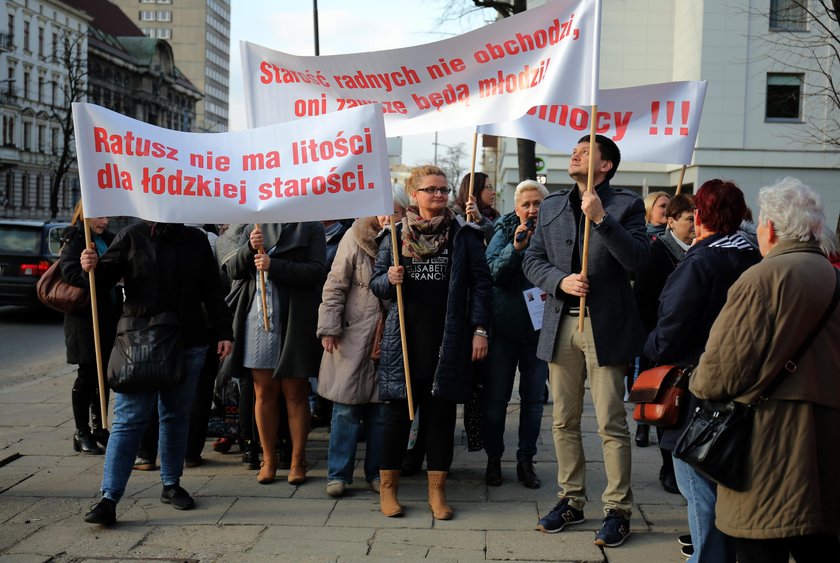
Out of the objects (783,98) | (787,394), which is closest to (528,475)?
(787,394)

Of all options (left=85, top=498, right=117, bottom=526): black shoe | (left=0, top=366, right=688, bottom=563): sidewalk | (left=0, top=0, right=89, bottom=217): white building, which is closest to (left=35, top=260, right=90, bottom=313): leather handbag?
(left=0, top=366, right=688, bottom=563): sidewalk

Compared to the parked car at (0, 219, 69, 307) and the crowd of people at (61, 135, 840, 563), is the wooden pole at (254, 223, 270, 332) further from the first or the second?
the parked car at (0, 219, 69, 307)

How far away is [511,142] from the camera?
37156mm

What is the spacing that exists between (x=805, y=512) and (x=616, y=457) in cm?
185

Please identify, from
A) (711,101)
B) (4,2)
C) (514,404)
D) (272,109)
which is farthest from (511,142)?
(4,2)

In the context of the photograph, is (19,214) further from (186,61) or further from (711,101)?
(186,61)

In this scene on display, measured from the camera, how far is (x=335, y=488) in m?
6.05

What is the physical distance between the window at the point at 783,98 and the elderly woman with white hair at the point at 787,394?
33.5 metres

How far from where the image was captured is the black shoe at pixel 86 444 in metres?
7.15

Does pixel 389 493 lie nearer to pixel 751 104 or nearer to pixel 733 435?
pixel 733 435

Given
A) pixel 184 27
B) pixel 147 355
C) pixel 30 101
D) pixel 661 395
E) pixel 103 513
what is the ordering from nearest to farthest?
pixel 661 395 → pixel 103 513 → pixel 147 355 → pixel 30 101 → pixel 184 27

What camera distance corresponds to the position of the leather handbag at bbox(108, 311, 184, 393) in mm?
5492

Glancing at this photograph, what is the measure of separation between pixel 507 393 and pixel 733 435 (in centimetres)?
302

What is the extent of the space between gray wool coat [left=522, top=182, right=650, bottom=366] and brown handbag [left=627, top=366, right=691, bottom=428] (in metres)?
0.79
